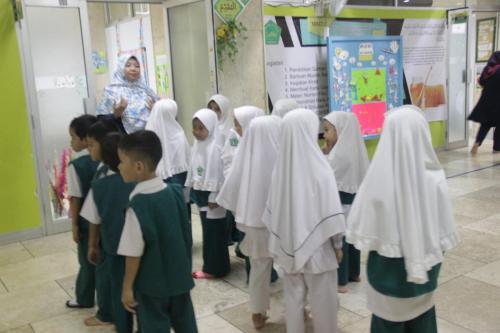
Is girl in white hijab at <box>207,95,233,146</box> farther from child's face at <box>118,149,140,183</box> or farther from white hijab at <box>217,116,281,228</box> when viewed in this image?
child's face at <box>118,149,140,183</box>

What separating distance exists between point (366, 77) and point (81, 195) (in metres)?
5.04

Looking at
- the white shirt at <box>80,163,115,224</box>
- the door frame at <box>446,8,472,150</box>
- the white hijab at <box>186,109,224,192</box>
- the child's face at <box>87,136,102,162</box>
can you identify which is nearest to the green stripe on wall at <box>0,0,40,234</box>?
the white hijab at <box>186,109,224,192</box>

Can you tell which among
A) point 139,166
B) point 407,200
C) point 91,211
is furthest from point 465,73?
point 139,166

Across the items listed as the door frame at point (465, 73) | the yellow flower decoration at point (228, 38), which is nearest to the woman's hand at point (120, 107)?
the yellow flower decoration at point (228, 38)

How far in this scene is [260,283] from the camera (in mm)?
2824

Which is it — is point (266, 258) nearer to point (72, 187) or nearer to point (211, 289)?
point (211, 289)

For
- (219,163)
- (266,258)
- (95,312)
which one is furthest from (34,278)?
(266,258)

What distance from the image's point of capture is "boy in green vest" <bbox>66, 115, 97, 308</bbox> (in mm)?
2838

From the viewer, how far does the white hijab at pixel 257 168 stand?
2766 mm

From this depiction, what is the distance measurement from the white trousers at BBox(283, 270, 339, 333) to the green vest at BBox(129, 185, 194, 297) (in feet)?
1.92

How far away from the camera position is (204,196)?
3.68 m

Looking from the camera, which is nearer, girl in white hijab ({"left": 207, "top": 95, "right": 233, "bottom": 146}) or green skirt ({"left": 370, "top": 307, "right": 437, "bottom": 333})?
green skirt ({"left": 370, "top": 307, "right": 437, "bottom": 333})

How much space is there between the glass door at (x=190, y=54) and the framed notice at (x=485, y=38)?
678cm

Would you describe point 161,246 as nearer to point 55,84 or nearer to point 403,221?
point 403,221
